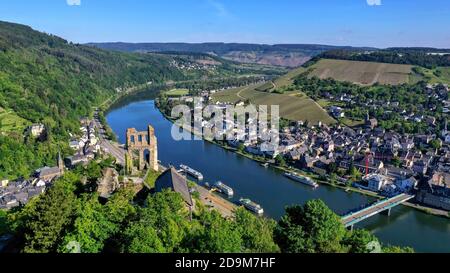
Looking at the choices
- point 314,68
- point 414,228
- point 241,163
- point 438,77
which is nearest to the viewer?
point 414,228

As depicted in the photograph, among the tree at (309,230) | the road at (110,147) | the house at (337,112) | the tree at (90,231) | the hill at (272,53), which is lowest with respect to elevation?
the road at (110,147)

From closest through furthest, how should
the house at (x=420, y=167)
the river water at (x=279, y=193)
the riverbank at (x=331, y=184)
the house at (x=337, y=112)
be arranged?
the river water at (x=279, y=193)
the riverbank at (x=331, y=184)
the house at (x=420, y=167)
the house at (x=337, y=112)

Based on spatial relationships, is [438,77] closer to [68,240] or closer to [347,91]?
[347,91]

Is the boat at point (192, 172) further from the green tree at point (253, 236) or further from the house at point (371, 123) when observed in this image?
the house at point (371, 123)

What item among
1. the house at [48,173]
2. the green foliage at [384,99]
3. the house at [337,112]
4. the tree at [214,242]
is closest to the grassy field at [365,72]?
the green foliage at [384,99]

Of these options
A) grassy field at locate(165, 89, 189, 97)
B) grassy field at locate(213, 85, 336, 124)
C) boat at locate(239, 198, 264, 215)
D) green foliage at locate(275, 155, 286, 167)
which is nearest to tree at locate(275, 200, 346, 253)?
boat at locate(239, 198, 264, 215)
